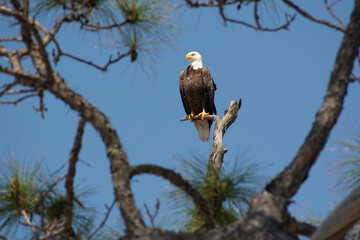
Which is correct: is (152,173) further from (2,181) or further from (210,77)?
A: (210,77)

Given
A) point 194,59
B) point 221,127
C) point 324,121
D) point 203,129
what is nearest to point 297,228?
point 324,121

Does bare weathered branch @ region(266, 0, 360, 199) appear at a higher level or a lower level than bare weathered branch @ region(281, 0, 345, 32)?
lower

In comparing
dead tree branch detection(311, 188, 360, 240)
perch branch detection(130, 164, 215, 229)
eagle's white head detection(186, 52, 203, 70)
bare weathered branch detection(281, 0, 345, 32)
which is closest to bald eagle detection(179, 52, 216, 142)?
eagle's white head detection(186, 52, 203, 70)

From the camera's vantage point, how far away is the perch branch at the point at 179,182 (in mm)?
1815

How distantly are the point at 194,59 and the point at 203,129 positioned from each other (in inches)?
40.7

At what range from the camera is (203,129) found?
6.41 metres

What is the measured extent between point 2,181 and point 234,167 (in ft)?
3.49

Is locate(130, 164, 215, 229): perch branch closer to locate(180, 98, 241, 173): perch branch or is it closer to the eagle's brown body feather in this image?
locate(180, 98, 241, 173): perch branch

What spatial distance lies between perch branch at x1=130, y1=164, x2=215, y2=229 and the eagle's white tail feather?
14.7 feet

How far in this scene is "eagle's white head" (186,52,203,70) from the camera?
635 cm

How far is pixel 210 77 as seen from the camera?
6004 millimetres

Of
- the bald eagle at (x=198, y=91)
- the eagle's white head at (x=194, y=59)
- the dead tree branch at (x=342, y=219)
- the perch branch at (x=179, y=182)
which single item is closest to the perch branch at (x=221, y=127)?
the bald eagle at (x=198, y=91)

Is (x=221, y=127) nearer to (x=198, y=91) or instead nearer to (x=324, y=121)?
(x=198, y=91)

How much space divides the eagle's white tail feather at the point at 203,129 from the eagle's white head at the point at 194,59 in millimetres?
810
